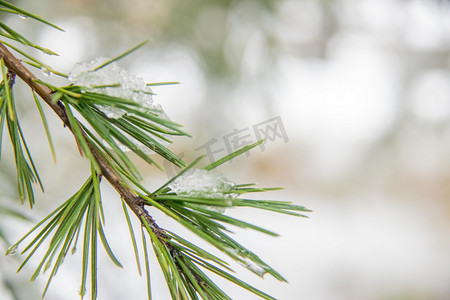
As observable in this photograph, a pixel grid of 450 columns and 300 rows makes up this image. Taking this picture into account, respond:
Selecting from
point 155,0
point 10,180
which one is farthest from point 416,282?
point 10,180

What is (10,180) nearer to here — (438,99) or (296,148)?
(438,99)

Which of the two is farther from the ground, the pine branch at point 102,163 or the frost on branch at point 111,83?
the frost on branch at point 111,83

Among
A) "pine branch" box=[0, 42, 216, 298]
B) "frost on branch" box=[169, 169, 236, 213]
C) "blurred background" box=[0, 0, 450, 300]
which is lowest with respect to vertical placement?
"pine branch" box=[0, 42, 216, 298]

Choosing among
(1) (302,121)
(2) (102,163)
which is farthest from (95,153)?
(1) (302,121)

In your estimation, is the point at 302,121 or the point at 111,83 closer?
the point at 111,83

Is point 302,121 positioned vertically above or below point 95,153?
above

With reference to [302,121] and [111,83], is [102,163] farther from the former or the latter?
[302,121]

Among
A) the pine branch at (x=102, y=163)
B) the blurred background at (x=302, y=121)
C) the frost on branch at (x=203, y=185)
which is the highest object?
the blurred background at (x=302, y=121)
